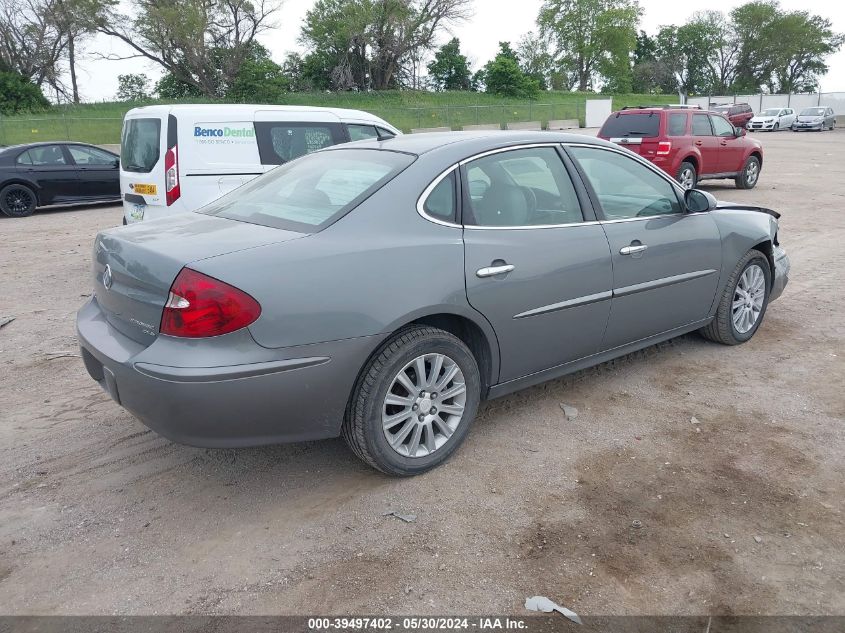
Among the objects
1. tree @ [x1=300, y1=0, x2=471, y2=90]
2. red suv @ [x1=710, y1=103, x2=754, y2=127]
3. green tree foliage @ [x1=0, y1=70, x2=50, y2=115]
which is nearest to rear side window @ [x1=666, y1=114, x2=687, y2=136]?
red suv @ [x1=710, y1=103, x2=754, y2=127]

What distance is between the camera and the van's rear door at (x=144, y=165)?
7773mm

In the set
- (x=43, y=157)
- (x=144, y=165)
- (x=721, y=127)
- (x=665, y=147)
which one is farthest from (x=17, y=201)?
(x=721, y=127)

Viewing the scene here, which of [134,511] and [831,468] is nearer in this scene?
[134,511]

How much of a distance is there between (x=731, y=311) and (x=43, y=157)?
12.6 metres

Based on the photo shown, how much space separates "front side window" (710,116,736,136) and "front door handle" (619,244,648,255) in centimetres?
1182

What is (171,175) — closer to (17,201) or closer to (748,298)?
(748,298)

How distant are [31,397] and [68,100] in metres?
53.7

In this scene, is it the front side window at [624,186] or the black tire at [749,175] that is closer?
the front side window at [624,186]

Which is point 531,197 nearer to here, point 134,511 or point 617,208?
point 617,208

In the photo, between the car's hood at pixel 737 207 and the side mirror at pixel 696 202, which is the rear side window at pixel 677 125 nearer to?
the car's hood at pixel 737 207

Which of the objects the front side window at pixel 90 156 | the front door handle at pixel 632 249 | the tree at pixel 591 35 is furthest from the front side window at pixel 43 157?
the tree at pixel 591 35

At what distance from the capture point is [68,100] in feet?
166

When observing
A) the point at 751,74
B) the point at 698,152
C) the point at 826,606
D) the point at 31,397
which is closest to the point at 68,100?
the point at 698,152

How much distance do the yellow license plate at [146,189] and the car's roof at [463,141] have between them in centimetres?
431
